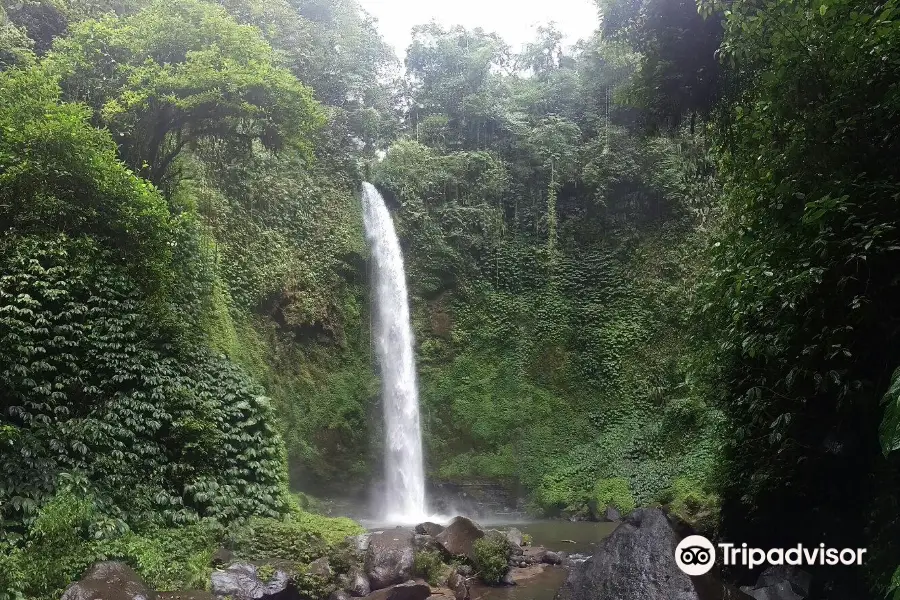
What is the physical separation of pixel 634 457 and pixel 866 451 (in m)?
11.7

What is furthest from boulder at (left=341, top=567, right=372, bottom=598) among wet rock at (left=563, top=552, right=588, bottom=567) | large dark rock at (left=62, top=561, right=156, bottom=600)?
wet rock at (left=563, top=552, right=588, bottom=567)

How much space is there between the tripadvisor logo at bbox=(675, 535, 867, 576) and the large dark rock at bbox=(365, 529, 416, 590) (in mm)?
3579

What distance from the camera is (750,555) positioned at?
566 centimetres

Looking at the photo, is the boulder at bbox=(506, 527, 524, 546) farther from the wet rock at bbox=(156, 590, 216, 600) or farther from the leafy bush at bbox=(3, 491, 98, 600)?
the leafy bush at bbox=(3, 491, 98, 600)

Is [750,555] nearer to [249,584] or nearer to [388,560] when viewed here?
[388,560]

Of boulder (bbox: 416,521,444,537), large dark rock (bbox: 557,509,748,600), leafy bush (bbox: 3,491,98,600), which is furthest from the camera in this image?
boulder (bbox: 416,521,444,537)

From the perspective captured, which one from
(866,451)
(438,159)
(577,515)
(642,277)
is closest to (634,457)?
(577,515)

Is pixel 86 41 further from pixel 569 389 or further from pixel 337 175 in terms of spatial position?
pixel 569 389

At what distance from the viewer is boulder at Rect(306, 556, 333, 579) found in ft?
24.0

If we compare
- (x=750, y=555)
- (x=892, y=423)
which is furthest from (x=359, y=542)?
(x=892, y=423)

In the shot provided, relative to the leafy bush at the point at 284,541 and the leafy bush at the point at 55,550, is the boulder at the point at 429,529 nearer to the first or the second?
the leafy bush at the point at 284,541

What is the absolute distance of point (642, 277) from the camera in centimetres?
1798

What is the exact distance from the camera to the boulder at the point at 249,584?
6516mm

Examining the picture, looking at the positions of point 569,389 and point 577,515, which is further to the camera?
point 569,389
